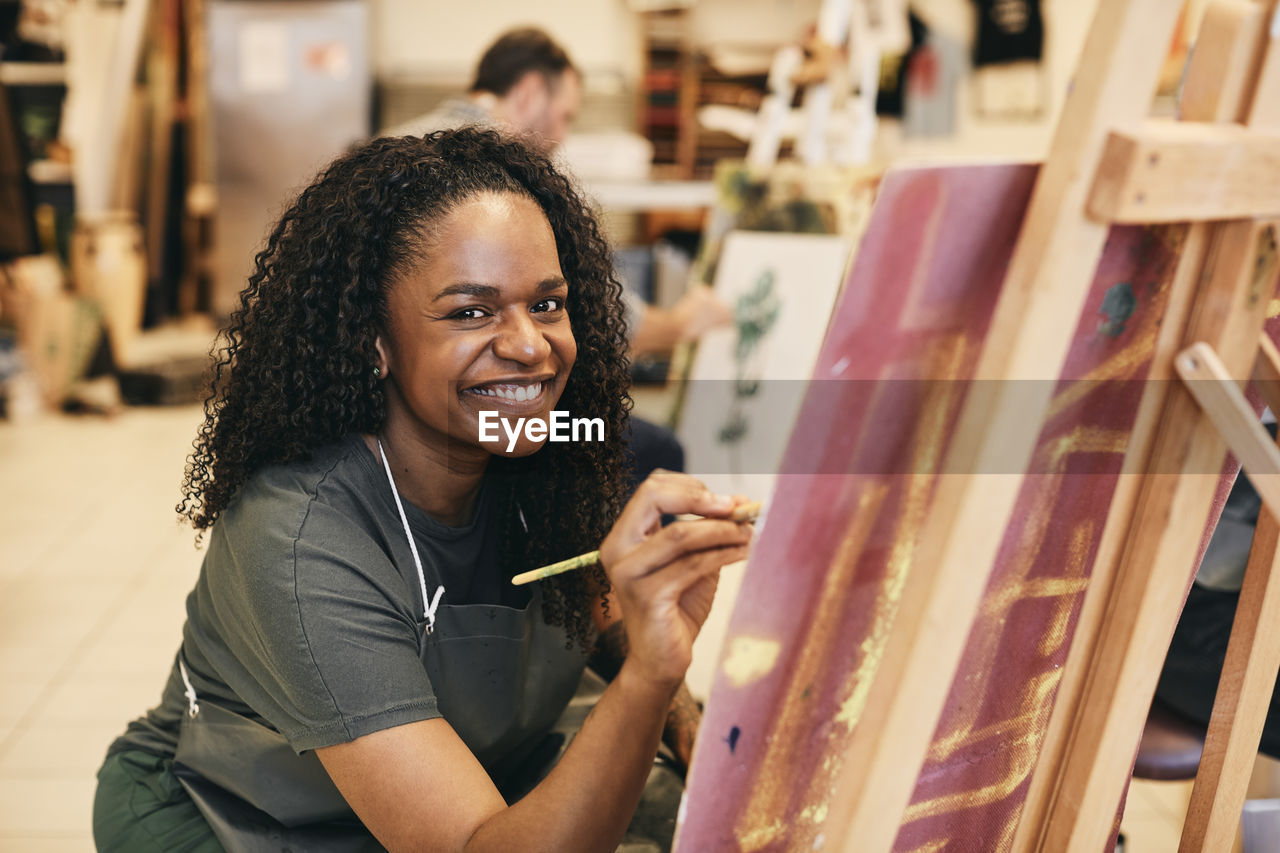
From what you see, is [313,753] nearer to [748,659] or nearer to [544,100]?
[748,659]

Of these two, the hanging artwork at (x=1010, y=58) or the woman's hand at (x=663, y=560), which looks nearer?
the woman's hand at (x=663, y=560)

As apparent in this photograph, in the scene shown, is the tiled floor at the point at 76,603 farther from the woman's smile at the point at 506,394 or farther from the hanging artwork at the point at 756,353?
the hanging artwork at the point at 756,353

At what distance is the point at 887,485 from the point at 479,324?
46 centimetres

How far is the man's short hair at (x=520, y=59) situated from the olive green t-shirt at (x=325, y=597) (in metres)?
1.93

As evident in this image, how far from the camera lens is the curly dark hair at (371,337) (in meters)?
1.10

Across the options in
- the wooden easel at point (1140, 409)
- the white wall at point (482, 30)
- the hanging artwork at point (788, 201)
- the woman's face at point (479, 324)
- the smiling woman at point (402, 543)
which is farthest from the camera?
the white wall at point (482, 30)

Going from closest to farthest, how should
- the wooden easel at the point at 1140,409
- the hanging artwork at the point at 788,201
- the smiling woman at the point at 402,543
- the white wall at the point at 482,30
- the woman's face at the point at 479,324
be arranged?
the wooden easel at the point at 1140,409 → the smiling woman at the point at 402,543 → the woman's face at the point at 479,324 → the hanging artwork at the point at 788,201 → the white wall at the point at 482,30

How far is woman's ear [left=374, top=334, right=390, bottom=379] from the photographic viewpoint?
1139 millimetres

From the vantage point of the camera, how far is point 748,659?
79 cm

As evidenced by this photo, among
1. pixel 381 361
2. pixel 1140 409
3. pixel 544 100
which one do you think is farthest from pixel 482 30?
pixel 1140 409

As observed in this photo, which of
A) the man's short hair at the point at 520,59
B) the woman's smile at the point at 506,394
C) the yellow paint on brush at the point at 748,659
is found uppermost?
the man's short hair at the point at 520,59

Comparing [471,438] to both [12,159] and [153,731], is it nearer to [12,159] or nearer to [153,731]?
[153,731]

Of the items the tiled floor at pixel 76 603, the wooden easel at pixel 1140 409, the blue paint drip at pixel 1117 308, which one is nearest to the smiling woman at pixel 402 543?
the wooden easel at pixel 1140 409

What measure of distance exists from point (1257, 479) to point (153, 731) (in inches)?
46.5
